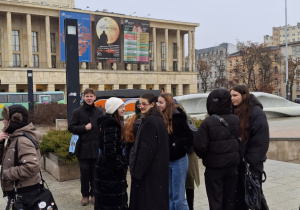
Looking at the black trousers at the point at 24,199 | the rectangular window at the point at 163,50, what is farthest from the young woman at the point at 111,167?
the rectangular window at the point at 163,50

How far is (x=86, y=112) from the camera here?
5332 millimetres

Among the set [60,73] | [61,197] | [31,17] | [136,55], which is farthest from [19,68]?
[61,197]

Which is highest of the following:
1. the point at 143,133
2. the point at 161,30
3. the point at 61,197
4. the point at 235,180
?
the point at 161,30

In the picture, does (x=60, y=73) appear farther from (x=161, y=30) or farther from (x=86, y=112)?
(x=86, y=112)

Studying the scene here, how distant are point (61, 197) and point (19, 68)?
4815cm

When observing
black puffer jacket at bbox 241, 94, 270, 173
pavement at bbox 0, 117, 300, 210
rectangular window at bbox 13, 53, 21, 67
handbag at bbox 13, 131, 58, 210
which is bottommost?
pavement at bbox 0, 117, 300, 210

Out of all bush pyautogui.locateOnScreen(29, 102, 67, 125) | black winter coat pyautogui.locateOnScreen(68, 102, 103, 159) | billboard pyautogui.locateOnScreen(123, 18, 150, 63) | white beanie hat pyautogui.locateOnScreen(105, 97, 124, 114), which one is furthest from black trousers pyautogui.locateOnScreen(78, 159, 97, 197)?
billboard pyautogui.locateOnScreen(123, 18, 150, 63)

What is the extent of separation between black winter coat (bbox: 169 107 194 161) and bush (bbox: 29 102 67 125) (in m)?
18.2

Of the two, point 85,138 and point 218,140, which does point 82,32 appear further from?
point 218,140

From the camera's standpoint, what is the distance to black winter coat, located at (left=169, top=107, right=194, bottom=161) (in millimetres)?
4082

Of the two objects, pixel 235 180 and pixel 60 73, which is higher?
pixel 60 73

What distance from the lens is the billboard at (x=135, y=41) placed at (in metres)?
53.7

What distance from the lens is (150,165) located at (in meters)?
3.61

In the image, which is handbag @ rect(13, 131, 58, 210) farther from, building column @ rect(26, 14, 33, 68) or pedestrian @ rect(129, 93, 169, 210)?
building column @ rect(26, 14, 33, 68)
